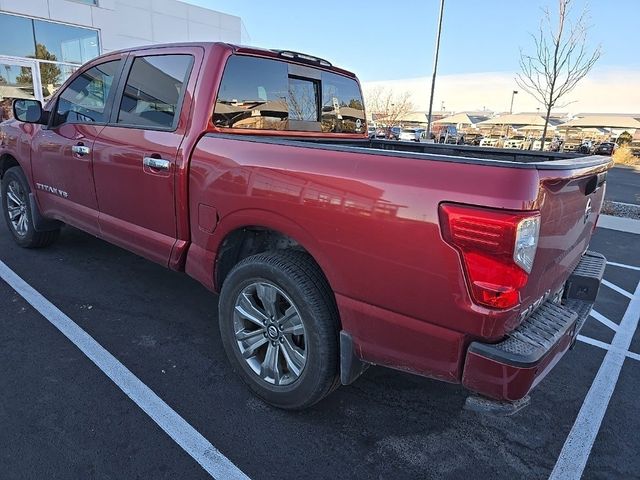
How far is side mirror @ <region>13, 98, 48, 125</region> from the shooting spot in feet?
13.5

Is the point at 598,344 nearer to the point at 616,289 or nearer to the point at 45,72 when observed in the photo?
the point at 616,289

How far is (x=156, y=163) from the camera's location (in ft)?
9.92

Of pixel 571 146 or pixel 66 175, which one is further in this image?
pixel 571 146

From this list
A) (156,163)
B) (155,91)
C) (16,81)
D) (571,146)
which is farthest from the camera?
(571,146)

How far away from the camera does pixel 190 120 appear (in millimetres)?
2906

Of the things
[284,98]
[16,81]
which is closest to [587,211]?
[284,98]

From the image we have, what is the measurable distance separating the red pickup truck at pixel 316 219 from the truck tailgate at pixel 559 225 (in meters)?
0.02

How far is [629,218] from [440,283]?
9454mm

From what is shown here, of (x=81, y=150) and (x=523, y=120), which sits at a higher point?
(x=523, y=120)

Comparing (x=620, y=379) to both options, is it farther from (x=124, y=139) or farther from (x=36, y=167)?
(x=36, y=167)

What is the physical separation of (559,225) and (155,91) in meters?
2.76

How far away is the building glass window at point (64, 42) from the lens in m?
13.9

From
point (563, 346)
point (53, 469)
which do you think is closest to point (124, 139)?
point (53, 469)

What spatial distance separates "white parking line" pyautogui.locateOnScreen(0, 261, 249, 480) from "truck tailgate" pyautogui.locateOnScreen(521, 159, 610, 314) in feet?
5.37
